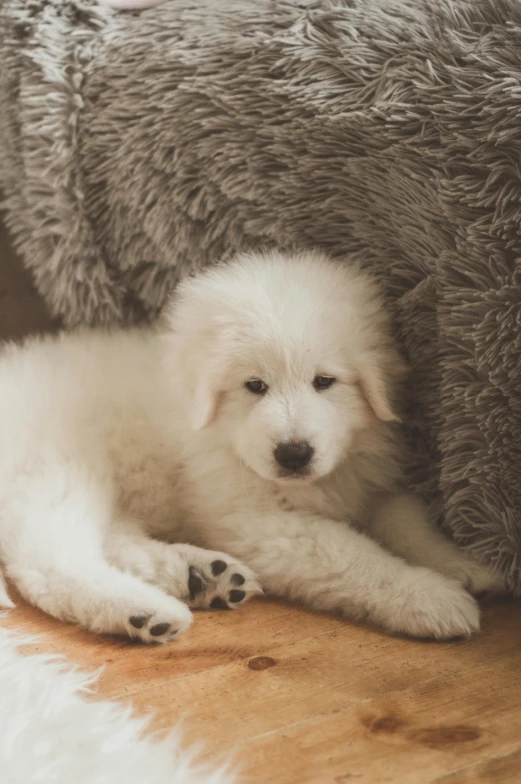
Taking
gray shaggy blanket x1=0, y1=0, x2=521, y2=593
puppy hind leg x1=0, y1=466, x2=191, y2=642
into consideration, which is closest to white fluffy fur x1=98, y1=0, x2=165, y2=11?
gray shaggy blanket x1=0, y1=0, x2=521, y2=593

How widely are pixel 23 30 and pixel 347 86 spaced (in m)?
0.95

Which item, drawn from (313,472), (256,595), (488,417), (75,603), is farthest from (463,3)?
(75,603)

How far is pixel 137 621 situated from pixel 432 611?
0.55 m

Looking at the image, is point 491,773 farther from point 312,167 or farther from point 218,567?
point 312,167

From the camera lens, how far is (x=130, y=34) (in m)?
2.02

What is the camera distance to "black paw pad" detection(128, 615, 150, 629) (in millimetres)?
1445

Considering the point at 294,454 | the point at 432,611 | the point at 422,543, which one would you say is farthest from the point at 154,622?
the point at 422,543

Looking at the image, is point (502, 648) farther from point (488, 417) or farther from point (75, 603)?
point (75, 603)

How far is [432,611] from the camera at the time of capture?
4.75ft

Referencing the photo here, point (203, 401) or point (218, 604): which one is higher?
point (203, 401)

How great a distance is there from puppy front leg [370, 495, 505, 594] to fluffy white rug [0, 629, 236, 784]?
0.72 metres

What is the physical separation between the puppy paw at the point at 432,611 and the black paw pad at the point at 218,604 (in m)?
0.33

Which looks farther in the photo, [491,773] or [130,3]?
[130,3]

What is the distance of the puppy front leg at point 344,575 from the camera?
1.46 meters
